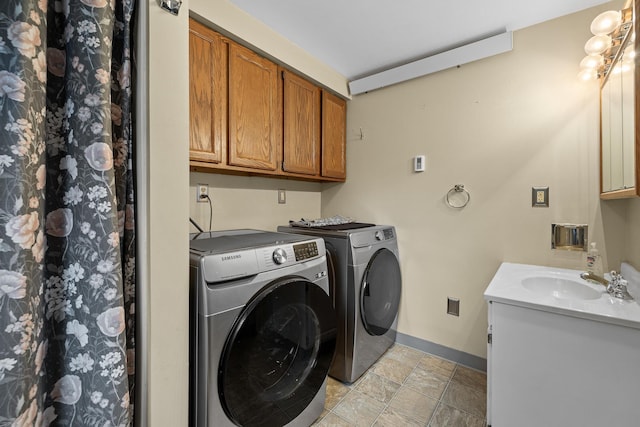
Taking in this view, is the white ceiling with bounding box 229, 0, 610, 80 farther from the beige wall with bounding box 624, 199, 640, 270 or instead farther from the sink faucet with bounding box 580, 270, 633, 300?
the sink faucet with bounding box 580, 270, 633, 300

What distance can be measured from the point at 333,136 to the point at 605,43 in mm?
1688

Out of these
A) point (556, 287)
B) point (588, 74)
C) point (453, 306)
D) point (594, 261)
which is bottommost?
point (453, 306)

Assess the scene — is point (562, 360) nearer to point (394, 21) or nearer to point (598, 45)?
point (598, 45)

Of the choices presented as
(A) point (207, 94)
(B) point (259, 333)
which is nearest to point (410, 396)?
(B) point (259, 333)

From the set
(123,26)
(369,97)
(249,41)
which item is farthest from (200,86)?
(369,97)

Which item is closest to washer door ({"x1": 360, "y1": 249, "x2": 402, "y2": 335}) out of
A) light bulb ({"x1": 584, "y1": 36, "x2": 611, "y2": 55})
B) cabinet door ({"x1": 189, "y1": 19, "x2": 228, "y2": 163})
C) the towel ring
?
the towel ring

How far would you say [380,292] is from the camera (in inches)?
79.7

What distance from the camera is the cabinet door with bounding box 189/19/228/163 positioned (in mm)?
1423

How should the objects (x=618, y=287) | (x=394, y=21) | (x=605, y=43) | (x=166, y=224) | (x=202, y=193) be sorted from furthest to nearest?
(x=202, y=193)
(x=394, y=21)
(x=605, y=43)
(x=618, y=287)
(x=166, y=224)

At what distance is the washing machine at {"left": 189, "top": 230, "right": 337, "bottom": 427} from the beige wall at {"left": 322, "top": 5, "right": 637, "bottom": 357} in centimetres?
108

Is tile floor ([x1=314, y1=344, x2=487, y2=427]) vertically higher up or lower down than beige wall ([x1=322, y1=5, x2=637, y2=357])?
lower down

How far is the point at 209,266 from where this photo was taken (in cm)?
→ 103

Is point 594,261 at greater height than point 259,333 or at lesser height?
greater

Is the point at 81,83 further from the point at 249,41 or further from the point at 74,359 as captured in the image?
the point at 249,41
